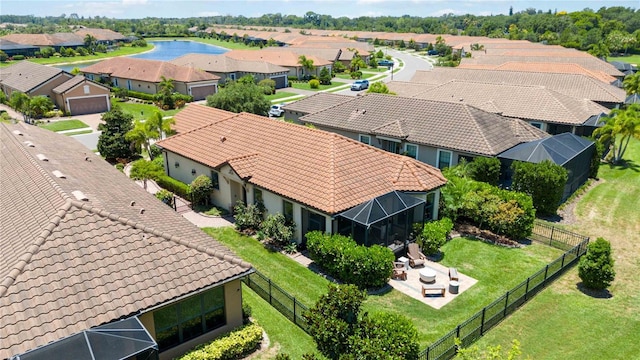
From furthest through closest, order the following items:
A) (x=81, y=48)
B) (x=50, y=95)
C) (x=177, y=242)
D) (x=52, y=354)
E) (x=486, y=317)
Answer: (x=81, y=48)
(x=50, y=95)
(x=486, y=317)
(x=177, y=242)
(x=52, y=354)

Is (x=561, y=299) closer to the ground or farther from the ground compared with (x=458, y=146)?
closer to the ground

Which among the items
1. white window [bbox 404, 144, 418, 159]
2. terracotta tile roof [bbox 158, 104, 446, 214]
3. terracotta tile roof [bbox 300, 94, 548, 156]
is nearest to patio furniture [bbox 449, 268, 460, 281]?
terracotta tile roof [bbox 158, 104, 446, 214]

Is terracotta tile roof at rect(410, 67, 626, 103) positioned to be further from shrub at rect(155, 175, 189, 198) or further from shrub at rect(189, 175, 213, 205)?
shrub at rect(189, 175, 213, 205)

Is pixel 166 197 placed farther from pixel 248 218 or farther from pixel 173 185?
pixel 248 218

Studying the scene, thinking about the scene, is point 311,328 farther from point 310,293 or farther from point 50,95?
point 50,95

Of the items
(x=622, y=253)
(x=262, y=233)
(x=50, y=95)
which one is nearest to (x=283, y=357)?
(x=262, y=233)

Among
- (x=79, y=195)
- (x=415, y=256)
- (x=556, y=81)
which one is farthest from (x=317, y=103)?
(x=79, y=195)

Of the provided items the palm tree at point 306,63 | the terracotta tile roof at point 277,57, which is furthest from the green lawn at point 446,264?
the terracotta tile roof at point 277,57
